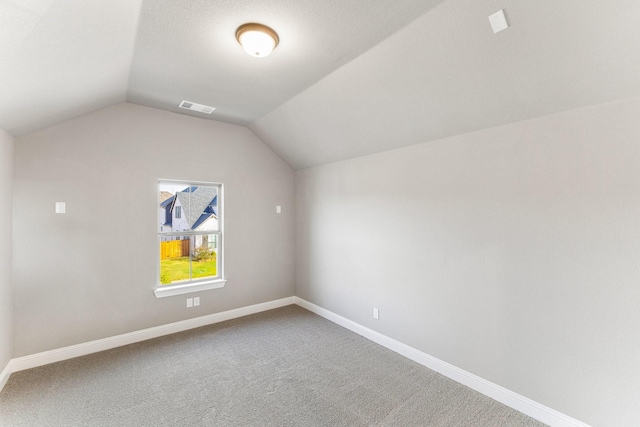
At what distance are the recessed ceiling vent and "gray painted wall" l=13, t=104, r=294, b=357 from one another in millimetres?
296

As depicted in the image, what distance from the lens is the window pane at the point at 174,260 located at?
146 inches

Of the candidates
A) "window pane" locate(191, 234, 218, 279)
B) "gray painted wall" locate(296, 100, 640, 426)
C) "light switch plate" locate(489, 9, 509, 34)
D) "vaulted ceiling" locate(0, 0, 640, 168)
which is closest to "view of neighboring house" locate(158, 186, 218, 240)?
"window pane" locate(191, 234, 218, 279)

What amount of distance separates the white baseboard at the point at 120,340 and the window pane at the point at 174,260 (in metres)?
0.57

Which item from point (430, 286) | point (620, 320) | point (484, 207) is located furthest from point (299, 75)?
point (620, 320)

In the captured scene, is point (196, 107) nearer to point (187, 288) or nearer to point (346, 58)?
point (346, 58)

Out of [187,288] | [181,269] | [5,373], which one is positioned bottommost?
[5,373]

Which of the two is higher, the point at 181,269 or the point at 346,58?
the point at 346,58

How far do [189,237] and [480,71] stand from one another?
3693mm

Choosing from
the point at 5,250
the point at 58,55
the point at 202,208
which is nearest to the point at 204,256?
the point at 202,208

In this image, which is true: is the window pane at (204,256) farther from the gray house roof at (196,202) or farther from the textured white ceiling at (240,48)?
the textured white ceiling at (240,48)

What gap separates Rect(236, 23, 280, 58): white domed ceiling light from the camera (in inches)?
75.0

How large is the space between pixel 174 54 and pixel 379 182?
2.32 meters

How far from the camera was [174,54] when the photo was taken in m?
2.27

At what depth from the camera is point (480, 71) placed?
203cm
